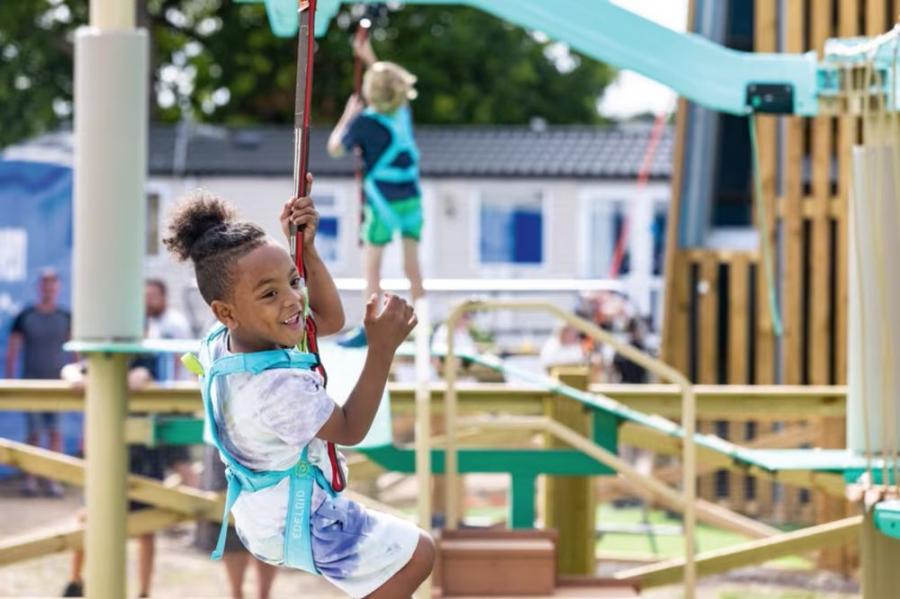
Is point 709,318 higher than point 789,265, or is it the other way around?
point 789,265

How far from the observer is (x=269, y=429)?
3797 millimetres

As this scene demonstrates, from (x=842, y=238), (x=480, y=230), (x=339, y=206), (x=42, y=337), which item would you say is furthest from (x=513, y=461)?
(x=480, y=230)

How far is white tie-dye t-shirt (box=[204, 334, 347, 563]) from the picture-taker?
3.78 m

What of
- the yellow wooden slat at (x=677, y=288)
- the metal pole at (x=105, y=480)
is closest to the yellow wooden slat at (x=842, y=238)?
the yellow wooden slat at (x=677, y=288)

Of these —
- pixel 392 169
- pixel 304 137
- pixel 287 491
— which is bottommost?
pixel 287 491

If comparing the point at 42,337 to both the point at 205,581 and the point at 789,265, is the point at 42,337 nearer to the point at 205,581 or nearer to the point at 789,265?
the point at 205,581

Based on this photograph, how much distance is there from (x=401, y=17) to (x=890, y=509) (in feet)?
86.8

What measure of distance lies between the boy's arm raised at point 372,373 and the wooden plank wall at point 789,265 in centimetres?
856

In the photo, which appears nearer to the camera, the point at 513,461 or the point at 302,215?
the point at 302,215

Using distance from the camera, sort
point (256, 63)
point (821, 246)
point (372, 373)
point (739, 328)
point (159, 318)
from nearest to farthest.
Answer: point (372, 373), point (159, 318), point (821, 246), point (739, 328), point (256, 63)

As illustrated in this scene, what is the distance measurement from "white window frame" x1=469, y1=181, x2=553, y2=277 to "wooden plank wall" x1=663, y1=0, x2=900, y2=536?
9.23m

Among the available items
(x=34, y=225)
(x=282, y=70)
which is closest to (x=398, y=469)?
(x=34, y=225)

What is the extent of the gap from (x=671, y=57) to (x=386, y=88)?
7.51 feet

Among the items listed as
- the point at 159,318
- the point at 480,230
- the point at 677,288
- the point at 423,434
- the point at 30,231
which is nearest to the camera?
the point at 423,434
